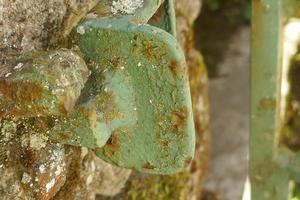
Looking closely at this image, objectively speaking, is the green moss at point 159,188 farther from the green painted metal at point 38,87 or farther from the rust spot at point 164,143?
the green painted metal at point 38,87

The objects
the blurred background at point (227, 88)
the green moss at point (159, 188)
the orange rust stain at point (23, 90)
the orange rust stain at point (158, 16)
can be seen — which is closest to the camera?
the orange rust stain at point (23, 90)

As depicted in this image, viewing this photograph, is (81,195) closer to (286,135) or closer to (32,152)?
(32,152)

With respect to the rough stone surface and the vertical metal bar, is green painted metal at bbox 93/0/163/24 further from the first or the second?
the vertical metal bar

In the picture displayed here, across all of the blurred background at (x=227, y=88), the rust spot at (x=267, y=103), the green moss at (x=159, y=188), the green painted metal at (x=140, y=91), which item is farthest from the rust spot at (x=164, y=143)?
the blurred background at (x=227, y=88)

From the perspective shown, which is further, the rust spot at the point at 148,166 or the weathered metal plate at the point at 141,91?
the rust spot at the point at 148,166

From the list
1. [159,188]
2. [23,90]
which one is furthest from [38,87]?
[159,188]

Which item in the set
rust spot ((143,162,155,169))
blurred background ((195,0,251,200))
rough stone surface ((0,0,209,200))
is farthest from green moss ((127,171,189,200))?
blurred background ((195,0,251,200))
